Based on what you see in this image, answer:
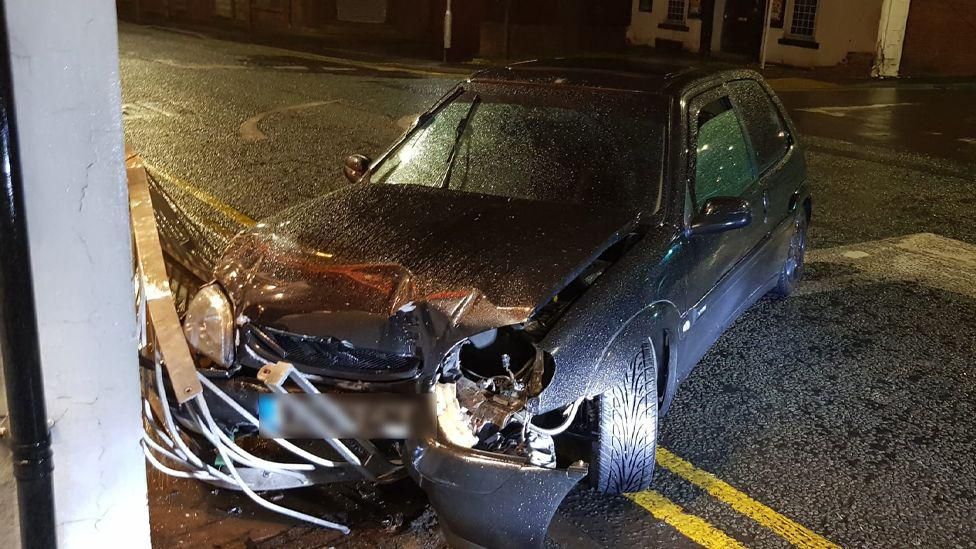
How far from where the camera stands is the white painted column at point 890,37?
2092cm

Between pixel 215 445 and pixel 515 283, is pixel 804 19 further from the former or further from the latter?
pixel 215 445

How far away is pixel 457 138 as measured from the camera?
472cm

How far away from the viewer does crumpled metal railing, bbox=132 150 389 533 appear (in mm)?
3145

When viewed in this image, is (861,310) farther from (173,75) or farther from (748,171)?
(173,75)

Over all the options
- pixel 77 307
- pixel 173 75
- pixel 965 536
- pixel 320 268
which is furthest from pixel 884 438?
pixel 173 75

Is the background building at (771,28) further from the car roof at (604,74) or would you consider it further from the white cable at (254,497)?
the white cable at (254,497)

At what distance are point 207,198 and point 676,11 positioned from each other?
20.2m

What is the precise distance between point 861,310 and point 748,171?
168 centimetres

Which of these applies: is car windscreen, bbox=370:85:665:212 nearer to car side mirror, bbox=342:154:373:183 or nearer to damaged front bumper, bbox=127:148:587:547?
car side mirror, bbox=342:154:373:183

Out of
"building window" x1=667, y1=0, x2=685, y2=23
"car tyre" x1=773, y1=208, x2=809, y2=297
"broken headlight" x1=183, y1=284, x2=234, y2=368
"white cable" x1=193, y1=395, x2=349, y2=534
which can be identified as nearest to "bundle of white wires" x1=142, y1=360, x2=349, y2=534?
"white cable" x1=193, y1=395, x2=349, y2=534

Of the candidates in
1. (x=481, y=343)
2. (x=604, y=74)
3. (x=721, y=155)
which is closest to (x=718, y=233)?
(x=721, y=155)

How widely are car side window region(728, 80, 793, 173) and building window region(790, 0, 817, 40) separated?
18.1 meters

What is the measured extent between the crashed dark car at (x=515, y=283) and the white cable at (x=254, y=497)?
10 cm

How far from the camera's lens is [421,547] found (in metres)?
3.37
